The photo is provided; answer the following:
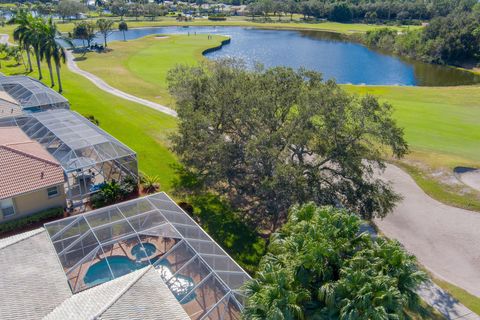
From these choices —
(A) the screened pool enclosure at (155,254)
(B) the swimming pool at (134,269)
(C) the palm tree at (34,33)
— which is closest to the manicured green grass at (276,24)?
(C) the palm tree at (34,33)

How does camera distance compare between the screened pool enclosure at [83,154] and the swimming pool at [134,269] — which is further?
the screened pool enclosure at [83,154]

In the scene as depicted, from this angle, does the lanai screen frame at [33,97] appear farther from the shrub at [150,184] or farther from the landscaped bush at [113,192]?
the landscaped bush at [113,192]

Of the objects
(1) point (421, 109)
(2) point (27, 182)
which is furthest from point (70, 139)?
(1) point (421, 109)

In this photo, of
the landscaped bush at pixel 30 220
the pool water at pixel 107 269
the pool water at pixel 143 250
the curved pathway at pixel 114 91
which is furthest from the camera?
the curved pathway at pixel 114 91

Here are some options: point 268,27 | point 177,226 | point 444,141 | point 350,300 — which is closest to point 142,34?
point 268,27

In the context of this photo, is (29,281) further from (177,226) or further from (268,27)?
(268,27)

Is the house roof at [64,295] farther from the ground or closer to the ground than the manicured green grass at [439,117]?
farther from the ground
